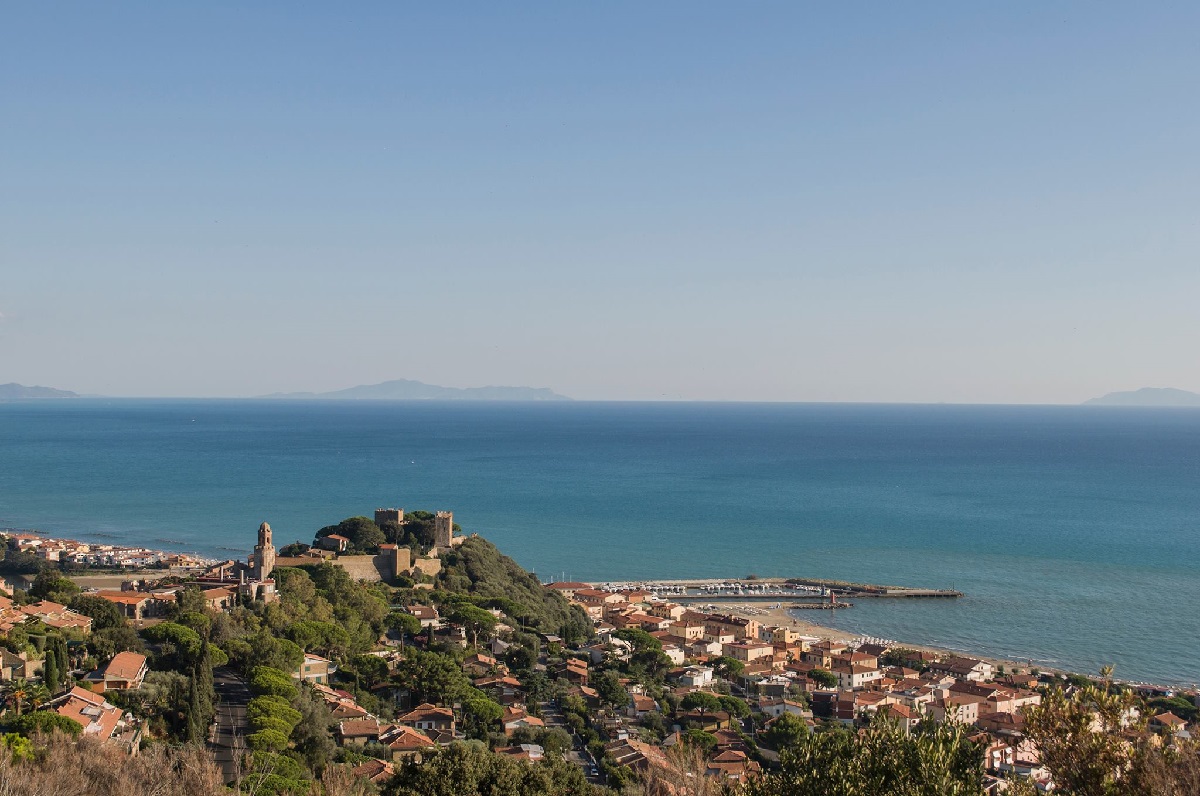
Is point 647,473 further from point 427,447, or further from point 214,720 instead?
point 214,720

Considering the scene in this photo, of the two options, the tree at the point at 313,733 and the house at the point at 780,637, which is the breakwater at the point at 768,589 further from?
the tree at the point at 313,733

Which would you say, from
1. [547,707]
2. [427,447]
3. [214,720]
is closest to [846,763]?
[214,720]

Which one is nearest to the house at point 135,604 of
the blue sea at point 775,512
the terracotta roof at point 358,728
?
the terracotta roof at point 358,728

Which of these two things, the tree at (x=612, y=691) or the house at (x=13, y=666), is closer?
the house at (x=13, y=666)

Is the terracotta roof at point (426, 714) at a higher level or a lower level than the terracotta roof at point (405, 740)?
lower

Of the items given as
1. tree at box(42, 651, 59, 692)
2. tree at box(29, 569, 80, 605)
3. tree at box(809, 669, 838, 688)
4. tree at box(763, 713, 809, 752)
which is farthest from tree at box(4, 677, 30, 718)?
tree at box(809, 669, 838, 688)

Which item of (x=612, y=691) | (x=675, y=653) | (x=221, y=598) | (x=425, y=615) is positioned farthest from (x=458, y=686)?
(x=675, y=653)

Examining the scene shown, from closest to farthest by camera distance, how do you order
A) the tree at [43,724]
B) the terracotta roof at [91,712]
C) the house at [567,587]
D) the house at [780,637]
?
the tree at [43,724] < the terracotta roof at [91,712] < the house at [780,637] < the house at [567,587]
